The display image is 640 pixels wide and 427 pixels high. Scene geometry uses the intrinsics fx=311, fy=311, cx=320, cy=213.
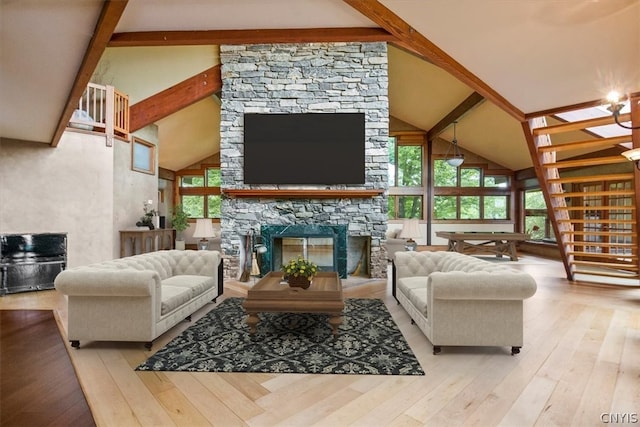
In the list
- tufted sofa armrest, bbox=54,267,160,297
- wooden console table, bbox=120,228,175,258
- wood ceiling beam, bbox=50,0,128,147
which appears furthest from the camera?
wooden console table, bbox=120,228,175,258

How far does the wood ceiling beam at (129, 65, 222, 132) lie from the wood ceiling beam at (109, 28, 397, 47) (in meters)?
1.30

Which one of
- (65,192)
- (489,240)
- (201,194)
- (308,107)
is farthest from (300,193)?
(201,194)

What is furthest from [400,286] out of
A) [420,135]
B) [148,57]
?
[420,135]

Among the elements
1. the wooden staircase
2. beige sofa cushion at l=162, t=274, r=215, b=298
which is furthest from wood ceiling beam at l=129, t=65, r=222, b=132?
the wooden staircase

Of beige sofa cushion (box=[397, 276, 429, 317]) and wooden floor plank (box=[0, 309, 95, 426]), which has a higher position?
beige sofa cushion (box=[397, 276, 429, 317])

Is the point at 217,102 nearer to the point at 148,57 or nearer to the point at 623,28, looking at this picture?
the point at 148,57

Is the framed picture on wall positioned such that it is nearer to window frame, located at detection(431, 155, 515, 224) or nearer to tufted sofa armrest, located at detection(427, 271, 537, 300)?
tufted sofa armrest, located at detection(427, 271, 537, 300)

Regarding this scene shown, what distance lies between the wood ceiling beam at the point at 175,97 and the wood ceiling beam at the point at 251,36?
4.27 feet

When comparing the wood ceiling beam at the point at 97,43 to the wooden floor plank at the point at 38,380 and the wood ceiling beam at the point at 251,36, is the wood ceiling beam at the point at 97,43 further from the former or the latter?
the wooden floor plank at the point at 38,380

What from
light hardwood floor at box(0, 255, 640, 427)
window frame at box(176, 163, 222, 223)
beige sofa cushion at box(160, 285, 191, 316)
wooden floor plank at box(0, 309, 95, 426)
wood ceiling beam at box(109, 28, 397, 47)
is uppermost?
wood ceiling beam at box(109, 28, 397, 47)

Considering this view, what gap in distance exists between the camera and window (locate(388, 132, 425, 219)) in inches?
428

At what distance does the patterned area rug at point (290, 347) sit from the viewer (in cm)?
241

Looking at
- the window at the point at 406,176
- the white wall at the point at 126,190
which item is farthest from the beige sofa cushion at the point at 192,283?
the window at the point at 406,176

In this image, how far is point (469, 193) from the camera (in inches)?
427
